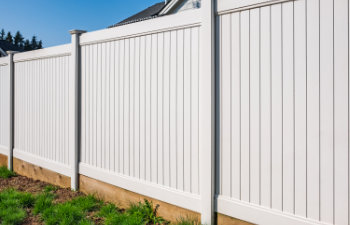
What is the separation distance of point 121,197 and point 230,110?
6.05ft

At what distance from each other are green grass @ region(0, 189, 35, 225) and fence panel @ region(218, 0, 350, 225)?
229 centimetres

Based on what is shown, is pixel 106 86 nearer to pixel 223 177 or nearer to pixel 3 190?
pixel 223 177

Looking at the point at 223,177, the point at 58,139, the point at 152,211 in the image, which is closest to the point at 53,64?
the point at 58,139

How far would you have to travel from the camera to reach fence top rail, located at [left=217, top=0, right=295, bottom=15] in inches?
102

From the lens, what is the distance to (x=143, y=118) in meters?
3.62

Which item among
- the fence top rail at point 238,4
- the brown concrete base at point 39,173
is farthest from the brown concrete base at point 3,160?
the fence top rail at point 238,4

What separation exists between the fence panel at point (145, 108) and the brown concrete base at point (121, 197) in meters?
0.08

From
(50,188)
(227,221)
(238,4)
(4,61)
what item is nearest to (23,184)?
(50,188)

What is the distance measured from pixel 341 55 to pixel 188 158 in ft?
5.23

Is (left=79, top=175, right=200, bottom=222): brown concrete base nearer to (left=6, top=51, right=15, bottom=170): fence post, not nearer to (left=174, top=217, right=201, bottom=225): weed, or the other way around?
(left=174, top=217, right=201, bottom=225): weed

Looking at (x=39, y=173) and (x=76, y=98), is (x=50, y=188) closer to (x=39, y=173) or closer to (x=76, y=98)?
(x=39, y=173)

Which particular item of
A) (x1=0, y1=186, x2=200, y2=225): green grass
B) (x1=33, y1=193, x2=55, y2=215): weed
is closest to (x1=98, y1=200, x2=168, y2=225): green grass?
(x1=0, y1=186, x2=200, y2=225): green grass

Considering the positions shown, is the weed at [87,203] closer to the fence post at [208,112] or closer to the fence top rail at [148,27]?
the fence post at [208,112]

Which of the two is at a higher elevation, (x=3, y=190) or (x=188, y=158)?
(x=188, y=158)
